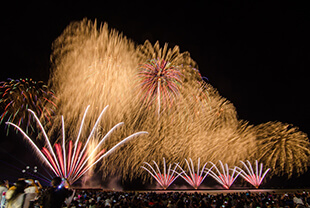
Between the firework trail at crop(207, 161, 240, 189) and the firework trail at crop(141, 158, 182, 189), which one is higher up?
the firework trail at crop(207, 161, 240, 189)

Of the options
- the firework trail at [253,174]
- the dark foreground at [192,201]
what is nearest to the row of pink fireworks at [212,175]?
the firework trail at [253,174]

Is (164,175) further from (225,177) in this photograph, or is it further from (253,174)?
(253,174)

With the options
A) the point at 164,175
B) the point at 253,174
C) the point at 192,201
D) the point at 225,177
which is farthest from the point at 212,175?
the point at 192,201

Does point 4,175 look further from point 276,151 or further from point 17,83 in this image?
point 276,151

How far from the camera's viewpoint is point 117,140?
89.3ft

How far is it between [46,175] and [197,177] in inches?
942

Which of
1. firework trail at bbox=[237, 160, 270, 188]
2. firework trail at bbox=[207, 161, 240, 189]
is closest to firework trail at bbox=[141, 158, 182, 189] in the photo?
firework trail at bbox=[207, 161, 240, 189]

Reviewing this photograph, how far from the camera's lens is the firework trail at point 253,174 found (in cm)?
3525

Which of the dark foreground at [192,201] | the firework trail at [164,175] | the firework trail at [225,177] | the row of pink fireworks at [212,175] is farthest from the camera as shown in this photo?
the firework trail at [225,177]

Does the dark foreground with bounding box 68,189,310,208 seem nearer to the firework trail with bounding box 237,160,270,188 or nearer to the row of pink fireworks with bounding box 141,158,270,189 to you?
the row of pink fireworks with bounding box 141,158,270,189

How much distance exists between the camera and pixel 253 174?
36125 millimetres

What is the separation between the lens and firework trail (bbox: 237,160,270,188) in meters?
35.2

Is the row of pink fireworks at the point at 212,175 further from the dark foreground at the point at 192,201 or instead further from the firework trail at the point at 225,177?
the dark foreground at the point at 192,201

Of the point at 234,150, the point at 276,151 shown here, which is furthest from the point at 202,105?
the point at 276,151
